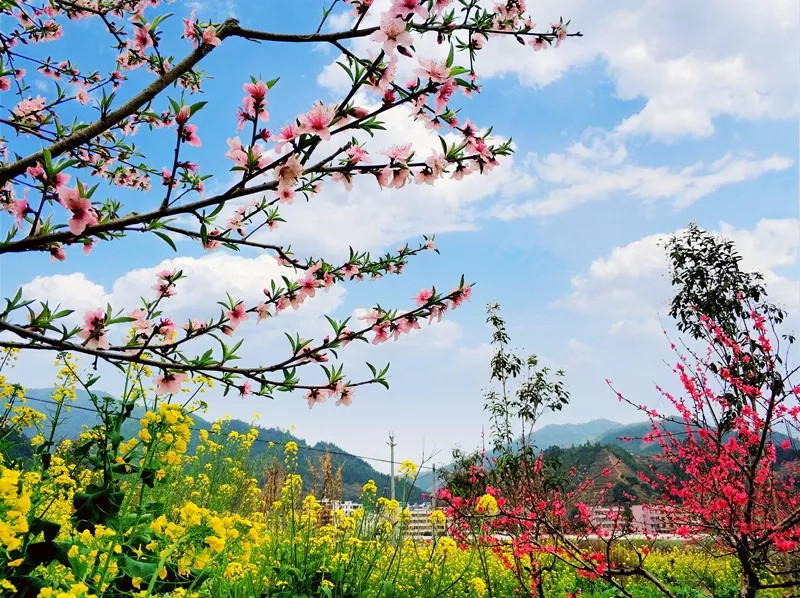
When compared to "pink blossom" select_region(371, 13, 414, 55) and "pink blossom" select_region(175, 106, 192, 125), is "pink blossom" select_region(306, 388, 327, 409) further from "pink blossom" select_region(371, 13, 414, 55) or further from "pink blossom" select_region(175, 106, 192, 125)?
"pink blossom" select_region(371, 13, 414, 55)

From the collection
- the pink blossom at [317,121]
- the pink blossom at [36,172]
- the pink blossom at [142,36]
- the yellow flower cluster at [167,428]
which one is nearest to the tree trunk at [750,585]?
the yellow flower cluster at [167,428]

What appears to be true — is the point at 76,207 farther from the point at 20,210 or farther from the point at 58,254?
the point at 58,254

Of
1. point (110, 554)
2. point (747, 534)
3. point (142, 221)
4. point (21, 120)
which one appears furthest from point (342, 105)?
point (747, 534)

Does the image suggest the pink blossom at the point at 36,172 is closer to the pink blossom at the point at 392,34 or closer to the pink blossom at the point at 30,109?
the pink blossom at the point at 392,34

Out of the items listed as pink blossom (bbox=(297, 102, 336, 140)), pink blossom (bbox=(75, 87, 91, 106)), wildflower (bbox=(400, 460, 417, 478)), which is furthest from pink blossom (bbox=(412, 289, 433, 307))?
pink blossom (bbox=(75, 87, 91, 106))

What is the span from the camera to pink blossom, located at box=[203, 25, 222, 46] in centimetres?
195

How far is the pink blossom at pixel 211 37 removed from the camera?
1.95 meters

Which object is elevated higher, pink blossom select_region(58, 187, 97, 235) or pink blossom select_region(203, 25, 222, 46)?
pink blossom select_region(203, 25, 222, 46)

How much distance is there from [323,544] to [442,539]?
1.18m

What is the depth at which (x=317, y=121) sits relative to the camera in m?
1.75

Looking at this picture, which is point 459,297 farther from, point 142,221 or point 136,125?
point 136,125

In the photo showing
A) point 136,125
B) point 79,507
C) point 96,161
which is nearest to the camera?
point 79,507

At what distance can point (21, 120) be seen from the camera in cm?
330

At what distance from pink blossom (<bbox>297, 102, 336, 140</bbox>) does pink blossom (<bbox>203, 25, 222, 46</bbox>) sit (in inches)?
21.5
